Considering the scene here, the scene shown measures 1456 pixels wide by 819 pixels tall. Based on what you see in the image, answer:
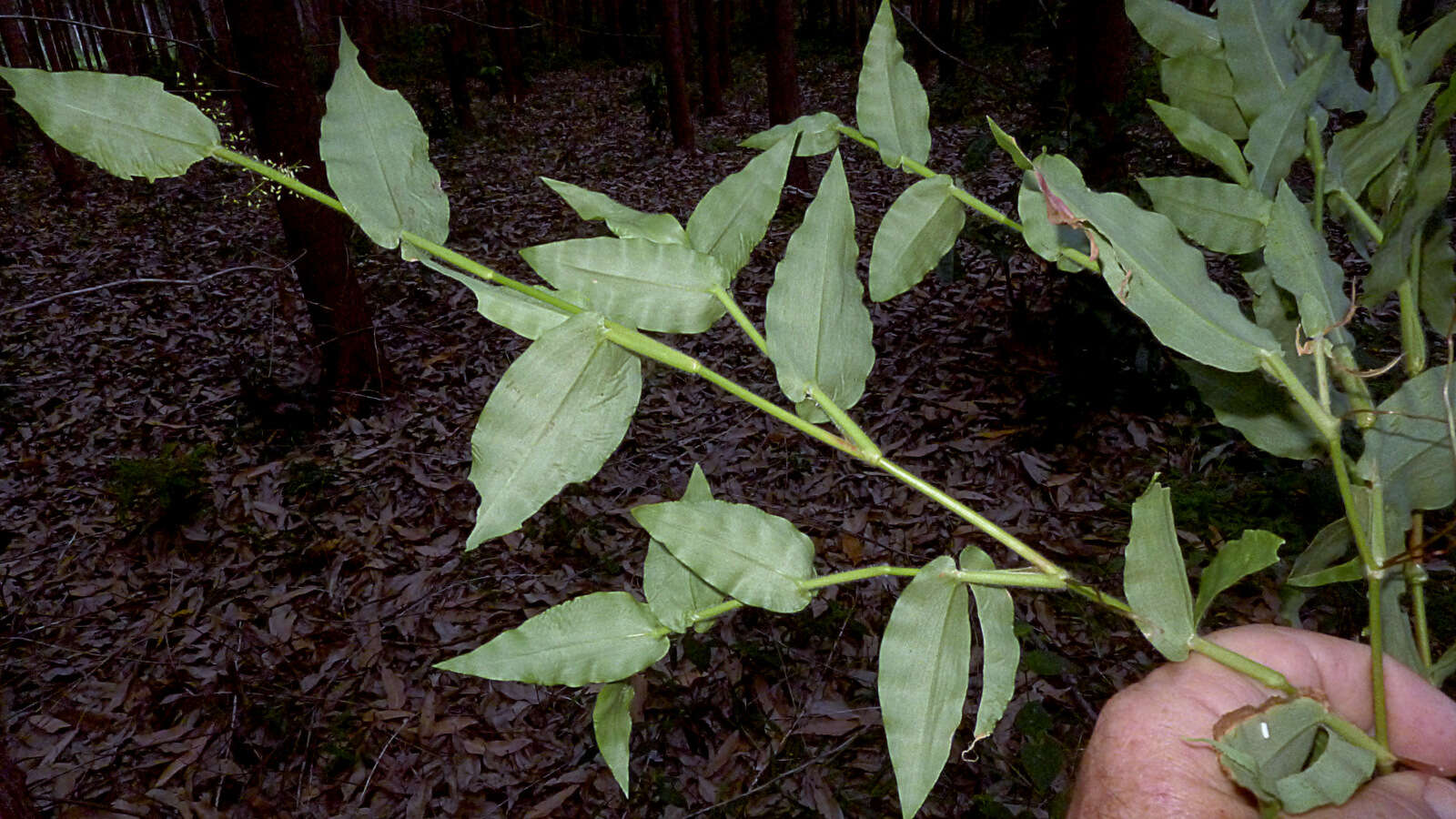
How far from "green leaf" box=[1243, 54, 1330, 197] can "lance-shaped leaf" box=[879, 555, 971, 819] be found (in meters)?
0.41

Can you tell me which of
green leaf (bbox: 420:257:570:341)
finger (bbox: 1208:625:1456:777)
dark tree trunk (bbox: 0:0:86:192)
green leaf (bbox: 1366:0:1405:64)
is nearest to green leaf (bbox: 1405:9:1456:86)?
green leaf (bbox: 1366:0:1405:64)

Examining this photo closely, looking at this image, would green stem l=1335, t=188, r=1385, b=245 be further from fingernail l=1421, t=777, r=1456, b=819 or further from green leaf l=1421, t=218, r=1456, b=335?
fingernail l=1421, t=777, r=1456, b=819

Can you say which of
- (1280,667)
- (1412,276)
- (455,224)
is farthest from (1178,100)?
(455,224)

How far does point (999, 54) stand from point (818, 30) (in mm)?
5593

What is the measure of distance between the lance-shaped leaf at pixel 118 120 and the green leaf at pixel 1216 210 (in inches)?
25.1

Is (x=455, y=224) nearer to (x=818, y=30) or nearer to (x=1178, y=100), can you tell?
(x=1178, y=100)

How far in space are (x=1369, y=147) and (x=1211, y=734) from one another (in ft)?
1.51

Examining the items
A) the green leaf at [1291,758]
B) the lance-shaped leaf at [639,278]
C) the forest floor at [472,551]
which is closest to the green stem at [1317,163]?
the green leaf at [1291,758]

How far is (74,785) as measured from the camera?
2803 mm

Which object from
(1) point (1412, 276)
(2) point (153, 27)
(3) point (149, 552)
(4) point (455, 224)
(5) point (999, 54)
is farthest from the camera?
(2) point (153, 27)

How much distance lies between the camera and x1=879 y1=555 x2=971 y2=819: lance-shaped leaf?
47 cm

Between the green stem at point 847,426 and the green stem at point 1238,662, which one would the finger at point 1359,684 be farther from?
the green stem at point 847,426

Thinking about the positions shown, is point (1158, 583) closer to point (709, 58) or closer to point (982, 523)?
point (982, 523)

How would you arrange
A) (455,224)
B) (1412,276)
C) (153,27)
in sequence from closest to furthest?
(1412,276) < (455,224) < (153,27)
